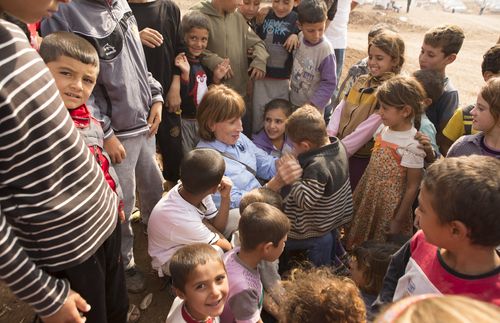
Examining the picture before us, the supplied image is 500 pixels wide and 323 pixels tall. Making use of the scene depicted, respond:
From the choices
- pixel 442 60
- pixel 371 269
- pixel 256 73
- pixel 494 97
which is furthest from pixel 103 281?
pixel 442 60

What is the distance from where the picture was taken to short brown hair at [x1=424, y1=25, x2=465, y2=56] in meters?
3.44

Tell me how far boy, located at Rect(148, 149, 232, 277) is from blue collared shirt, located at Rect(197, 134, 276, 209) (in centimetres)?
44

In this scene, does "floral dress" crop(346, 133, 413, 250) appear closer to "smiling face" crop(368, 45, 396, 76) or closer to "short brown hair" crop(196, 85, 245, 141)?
"smiling face" crop(368, 45, 396, 76)

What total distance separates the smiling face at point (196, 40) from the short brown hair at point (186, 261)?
2.15 m

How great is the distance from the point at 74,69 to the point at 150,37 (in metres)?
0.94

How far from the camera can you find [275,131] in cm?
380

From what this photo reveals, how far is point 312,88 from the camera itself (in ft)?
13.3

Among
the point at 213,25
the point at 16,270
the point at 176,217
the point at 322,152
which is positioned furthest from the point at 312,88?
the point at 16,270

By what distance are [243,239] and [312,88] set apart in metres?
2.26

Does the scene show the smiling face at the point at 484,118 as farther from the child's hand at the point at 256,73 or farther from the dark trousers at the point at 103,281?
the dark trousers at the point at 103,281

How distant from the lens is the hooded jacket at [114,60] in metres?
2.38

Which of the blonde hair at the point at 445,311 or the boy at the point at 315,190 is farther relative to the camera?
the boy at the point at 315,190

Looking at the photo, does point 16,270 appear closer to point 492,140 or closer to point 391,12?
point 492,140

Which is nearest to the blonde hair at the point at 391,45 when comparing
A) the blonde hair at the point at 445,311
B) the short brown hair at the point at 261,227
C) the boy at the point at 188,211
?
the boy at the point at 188,211
